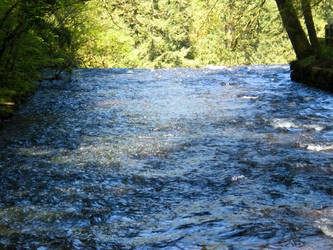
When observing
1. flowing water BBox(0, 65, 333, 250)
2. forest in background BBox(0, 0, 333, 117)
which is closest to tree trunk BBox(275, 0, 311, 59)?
forest in background BBox(0, 0, 333, 117)

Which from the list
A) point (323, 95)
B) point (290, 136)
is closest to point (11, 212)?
point (290, 136)

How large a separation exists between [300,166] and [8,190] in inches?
125

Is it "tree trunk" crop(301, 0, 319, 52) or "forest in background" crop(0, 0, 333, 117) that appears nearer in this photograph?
"forest in background" crop(0, 0, 333, 117)

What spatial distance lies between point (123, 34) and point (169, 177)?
23.5 m

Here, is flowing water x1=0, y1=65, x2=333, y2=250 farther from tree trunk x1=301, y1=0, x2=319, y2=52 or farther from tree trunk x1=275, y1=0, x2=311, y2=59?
tree trunk x1=275, y1=0, x2=311, y2=59

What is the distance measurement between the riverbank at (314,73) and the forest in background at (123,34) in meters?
1.34

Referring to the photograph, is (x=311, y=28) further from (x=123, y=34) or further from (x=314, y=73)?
(x=123, y=34)

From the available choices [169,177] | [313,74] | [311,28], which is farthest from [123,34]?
[169,177]

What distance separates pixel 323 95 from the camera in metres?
10.5

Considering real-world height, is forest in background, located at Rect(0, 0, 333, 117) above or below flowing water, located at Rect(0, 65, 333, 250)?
above

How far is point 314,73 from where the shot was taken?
1215 cm

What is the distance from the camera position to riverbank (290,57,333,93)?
1126 cm

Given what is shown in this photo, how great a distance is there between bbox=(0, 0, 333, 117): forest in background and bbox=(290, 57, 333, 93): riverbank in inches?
52.6

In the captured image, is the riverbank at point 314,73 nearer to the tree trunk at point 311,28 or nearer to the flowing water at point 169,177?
the tree trunk at point 311,28
